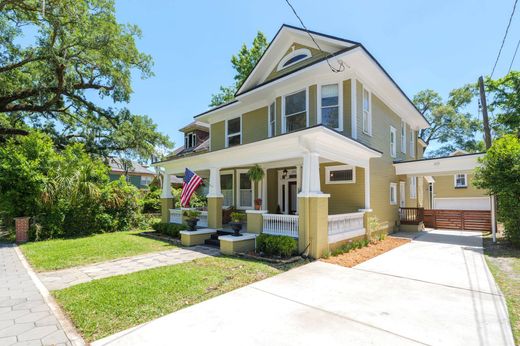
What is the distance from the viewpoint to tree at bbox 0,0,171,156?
15.3m

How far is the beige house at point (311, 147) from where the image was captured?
823 centimetres

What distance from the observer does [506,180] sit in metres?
9.74

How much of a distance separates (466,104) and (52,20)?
A: 43170 millimetres

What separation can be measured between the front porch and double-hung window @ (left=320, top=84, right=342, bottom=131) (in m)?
1.50

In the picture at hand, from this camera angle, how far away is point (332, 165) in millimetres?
11492

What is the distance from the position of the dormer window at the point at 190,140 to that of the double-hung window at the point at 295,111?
1100 cm

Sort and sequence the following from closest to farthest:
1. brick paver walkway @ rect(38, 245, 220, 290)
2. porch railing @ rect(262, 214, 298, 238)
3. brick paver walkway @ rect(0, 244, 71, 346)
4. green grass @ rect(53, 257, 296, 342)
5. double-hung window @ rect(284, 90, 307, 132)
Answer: brick paver walkway @ rect(0, 244, 71, 346), green grass @ rect(53, 257, 296, 342), brick paver walkway @ rect(38, 245, 220, 290), porch railing @ rect(262, 214, 298, 238), double-hung window @ rect(284, 90, 307, 132)

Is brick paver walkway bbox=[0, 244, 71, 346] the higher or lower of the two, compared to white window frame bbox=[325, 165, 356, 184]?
lower

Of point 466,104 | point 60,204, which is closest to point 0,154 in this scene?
point 60,204

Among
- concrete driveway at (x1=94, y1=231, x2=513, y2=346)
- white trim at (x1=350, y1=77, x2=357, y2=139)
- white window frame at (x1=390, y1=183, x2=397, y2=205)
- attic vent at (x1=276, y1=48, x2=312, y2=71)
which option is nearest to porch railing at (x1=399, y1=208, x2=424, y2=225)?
white window frame at (x1=390, y1=183, x2=397, y2=205)

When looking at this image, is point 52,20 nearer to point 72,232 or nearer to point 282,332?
point 72,232

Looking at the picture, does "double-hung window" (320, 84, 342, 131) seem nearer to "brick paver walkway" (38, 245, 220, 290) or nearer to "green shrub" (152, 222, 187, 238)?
"brick paver walkway" (38, 245, 220, 290)

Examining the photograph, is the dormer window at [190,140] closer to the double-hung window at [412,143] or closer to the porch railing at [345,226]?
the porch railing at [345,226]

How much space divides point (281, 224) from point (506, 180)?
27.4 ft
